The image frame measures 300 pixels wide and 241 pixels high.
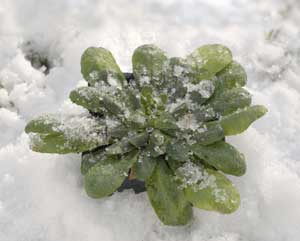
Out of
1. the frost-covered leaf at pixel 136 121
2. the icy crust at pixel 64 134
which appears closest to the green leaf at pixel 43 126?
the icy crust at pixel 64 134

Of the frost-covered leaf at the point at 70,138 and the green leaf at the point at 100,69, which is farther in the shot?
the green leaf at the point at 100,69

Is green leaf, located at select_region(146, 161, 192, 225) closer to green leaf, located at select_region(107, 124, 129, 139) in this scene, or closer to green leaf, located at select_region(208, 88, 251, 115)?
green leaf, located at select_region(107, 124, 129, 139)

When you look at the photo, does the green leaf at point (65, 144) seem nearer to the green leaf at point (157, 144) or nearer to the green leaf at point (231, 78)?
the green leaf at point (157, 144)

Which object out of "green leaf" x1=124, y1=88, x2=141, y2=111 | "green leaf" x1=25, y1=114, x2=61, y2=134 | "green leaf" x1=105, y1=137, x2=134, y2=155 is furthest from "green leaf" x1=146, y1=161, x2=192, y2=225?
"green leaf" x1=25, y1=114, x2=61, y2=134

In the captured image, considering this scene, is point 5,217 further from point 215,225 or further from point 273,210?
point 273,210

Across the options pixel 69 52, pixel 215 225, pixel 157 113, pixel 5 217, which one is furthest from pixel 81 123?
pixel 69 52

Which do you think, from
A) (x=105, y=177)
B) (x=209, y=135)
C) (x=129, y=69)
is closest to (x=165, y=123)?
(x=209, y=135)

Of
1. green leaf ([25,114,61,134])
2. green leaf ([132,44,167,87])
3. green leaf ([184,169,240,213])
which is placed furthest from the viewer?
green leaf ([132,44,167,87])

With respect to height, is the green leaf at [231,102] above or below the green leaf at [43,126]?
above
